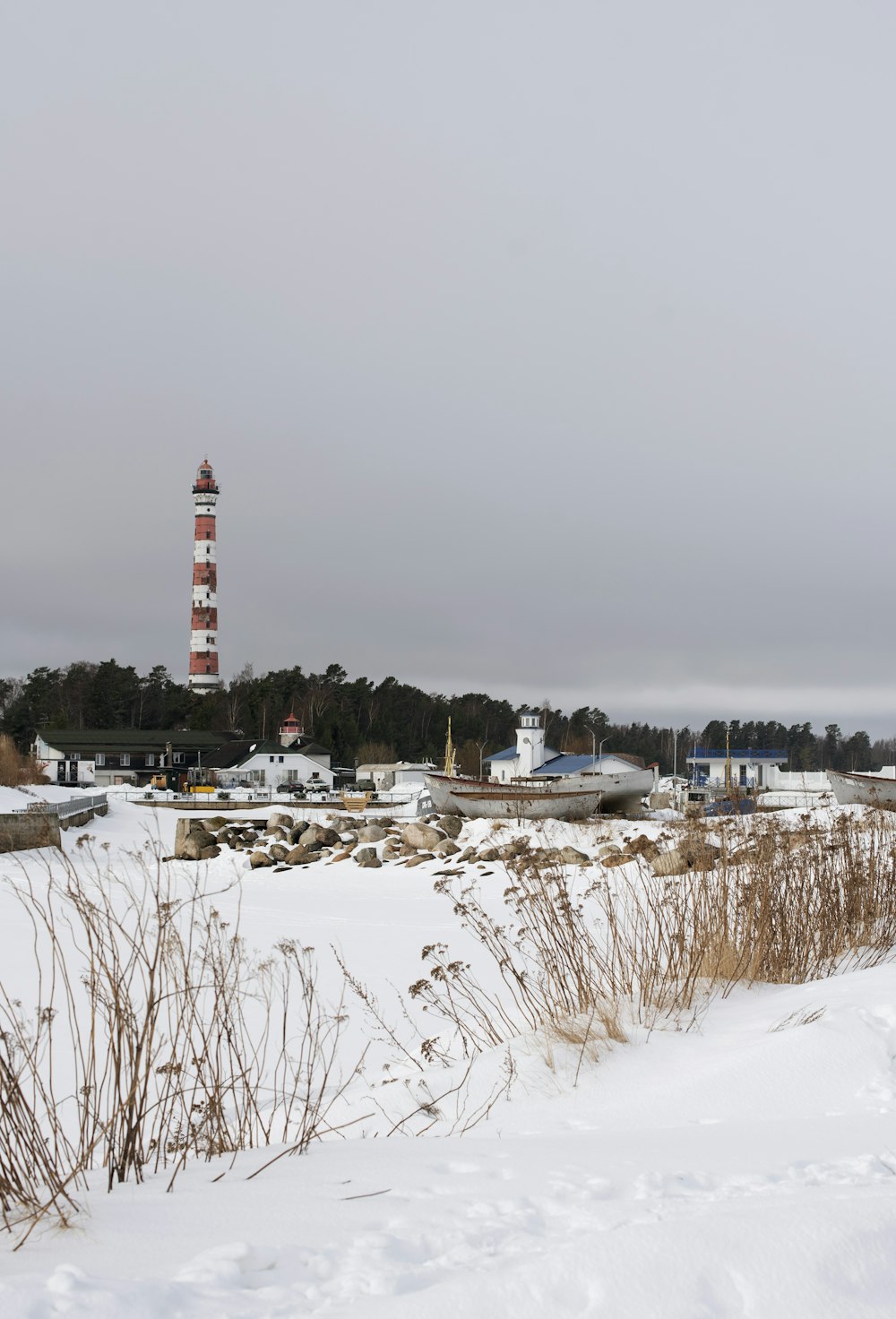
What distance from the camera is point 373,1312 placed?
2.30 metres

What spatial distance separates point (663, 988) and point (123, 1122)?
375 cm

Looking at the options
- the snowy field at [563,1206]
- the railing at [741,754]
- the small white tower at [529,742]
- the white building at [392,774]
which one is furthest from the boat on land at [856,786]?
the white building at [392,774]

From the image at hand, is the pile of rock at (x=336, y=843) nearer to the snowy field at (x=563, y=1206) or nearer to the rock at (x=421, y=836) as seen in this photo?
the rock at (x=421, y=836)

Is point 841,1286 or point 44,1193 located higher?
point 841,1286

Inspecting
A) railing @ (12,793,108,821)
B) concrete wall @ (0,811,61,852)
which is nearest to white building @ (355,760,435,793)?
railing @ (12,793,108,821)

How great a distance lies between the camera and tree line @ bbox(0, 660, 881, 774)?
279 feet

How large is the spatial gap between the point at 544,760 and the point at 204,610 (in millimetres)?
37990

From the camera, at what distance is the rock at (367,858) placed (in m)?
23.4

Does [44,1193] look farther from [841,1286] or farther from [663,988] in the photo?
Answer: [663,988]

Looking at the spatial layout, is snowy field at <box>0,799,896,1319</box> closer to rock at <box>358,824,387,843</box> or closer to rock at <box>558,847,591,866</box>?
rock at <box>558,847,591,866</box>

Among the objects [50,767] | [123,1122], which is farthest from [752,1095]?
[50,767]

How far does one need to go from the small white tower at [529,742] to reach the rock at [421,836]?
24587mm

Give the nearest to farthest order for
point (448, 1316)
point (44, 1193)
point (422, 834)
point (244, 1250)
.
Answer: point (448, 1316), point (244, 1250), point (44, 1193), point (422, 834)

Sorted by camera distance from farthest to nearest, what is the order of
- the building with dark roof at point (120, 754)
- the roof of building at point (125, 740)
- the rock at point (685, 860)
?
the roof of building at point (125, 740), the building with dark roof at point (120, 754), the rock at point (685, 860)
